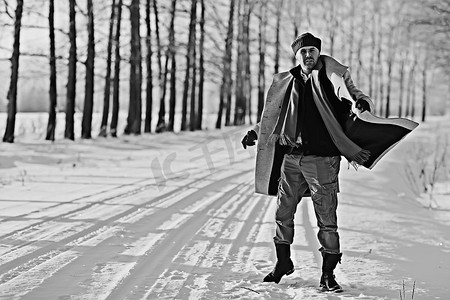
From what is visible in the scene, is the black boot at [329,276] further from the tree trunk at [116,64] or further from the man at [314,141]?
the tree trunk at [116,64]

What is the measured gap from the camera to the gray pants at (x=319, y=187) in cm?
460

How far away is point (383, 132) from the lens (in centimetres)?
456

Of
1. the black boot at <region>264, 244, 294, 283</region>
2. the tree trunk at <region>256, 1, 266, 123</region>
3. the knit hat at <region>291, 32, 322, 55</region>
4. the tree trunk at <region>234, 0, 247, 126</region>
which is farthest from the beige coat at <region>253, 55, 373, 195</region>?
the tree trunk at <region>256, 1, 266, 123</region>

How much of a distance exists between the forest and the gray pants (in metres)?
16.2

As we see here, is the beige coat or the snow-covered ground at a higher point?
the beige coat

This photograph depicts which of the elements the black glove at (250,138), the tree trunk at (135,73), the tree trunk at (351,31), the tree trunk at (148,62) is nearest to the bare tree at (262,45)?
the tree trunk at (351,31)

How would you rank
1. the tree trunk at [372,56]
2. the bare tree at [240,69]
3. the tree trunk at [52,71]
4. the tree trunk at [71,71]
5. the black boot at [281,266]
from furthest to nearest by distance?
the tree trunk at [372,56] → the bare tree at [240,69] → the tree trunk at [71,71] → the tree trunk at [52,71] → the black boot at [281,266]

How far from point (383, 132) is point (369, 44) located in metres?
48.4

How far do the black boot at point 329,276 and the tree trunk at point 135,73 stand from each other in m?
22.8

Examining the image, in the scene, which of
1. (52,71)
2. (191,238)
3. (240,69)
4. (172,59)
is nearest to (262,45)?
(240,69)

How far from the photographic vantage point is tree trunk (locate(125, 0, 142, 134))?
26094 mm

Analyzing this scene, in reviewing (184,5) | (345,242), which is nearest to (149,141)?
(184,5)

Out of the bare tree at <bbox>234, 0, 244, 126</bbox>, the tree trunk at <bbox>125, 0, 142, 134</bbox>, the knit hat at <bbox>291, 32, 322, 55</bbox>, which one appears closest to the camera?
the knit hat at <bbox>291, 32, 322, 55</bbox>

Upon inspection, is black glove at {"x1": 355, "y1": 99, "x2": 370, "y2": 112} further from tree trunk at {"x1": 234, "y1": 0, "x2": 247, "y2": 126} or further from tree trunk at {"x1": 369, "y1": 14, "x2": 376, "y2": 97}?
tree trunk at {"x1": 369, "y1": 14, "x2": 376, "y2": 97}
